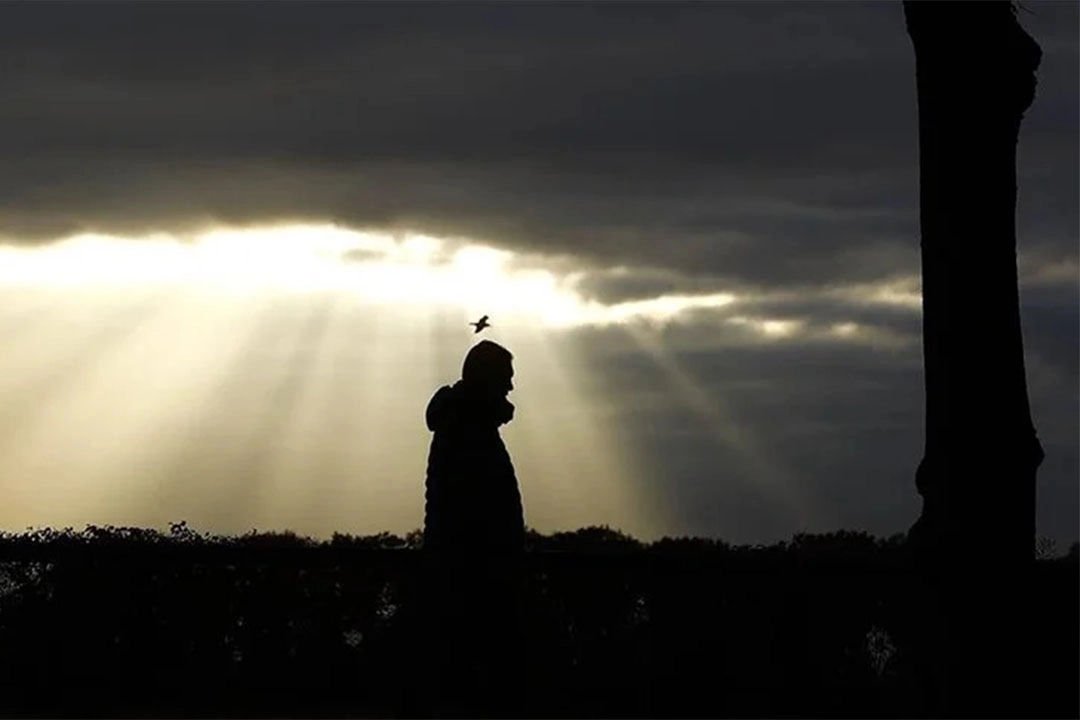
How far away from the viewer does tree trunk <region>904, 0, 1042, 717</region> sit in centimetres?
1578

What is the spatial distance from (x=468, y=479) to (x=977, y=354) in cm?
413

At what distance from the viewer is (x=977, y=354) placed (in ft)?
52.0

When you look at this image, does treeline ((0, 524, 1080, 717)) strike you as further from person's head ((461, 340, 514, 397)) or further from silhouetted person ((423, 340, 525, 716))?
person's head ((461, 340, 514, 397))

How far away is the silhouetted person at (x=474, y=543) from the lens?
1402 centimetres

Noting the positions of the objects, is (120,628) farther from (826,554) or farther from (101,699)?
(826,554)

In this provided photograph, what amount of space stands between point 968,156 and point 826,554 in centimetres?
414

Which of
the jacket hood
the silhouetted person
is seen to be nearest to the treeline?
the silhouetted person

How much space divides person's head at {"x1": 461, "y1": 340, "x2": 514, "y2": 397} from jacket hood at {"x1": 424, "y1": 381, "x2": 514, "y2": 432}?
7 centimetres


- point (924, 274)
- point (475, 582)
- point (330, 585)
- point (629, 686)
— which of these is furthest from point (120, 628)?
point (924, 274)

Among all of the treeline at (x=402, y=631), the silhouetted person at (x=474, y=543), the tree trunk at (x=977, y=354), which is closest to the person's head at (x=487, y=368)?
the silhouetted person at (x=474, y=543)

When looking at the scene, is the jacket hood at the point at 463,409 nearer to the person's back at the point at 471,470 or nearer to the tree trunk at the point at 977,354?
the person's back at the point at 471,470

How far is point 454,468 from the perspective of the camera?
46.3ft

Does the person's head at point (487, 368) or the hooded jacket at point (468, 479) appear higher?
the person's head at point (487, 368)

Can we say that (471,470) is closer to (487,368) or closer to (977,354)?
(487,368)
